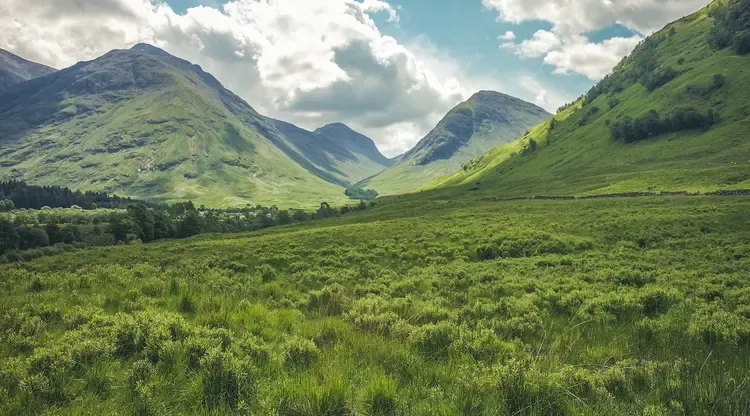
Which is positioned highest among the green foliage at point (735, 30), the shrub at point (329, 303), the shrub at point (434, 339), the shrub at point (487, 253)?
the green foliage at point (735, 30)

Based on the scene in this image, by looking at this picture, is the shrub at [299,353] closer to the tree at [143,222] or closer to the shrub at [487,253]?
the shrub at [487,253]

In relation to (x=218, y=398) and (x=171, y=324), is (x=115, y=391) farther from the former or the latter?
(x=171, y=324)

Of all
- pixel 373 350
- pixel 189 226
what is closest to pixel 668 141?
pixel 373 350

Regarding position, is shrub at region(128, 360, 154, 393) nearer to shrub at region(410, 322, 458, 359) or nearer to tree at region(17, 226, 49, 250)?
shrub at region(410, 322, 458, 359)

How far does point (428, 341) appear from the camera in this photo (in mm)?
8539

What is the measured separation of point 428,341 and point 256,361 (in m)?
3.76

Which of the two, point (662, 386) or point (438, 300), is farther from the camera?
point (438, 300)

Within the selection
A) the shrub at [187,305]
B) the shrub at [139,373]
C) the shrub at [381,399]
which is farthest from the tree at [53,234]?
the shrub at [381,399]

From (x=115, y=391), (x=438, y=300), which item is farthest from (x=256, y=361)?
(x=438, y=300)

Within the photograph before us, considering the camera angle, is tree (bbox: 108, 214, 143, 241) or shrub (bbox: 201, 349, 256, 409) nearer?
shrub (bbox: 201, 349, 256, 409)

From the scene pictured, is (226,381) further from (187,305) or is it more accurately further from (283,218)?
(283,218)

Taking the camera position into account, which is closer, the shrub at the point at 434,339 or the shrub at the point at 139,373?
the shrub at the point at 139,373

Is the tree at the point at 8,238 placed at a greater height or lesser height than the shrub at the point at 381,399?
lesser

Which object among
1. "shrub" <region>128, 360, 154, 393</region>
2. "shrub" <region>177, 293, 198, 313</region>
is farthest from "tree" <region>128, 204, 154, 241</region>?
"shrub" <region>128, 360, 154, 393</region>
